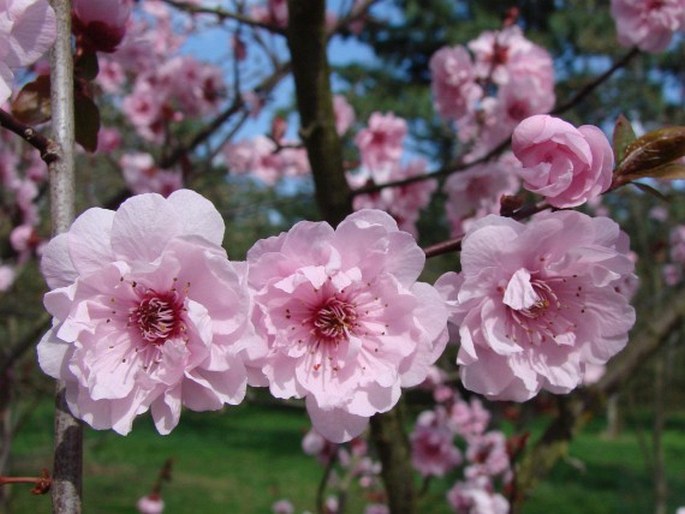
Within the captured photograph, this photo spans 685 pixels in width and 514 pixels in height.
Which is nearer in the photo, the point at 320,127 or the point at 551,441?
the point at 320,127

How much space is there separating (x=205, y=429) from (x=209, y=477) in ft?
20.2

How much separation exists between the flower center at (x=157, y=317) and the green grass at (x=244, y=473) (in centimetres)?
500

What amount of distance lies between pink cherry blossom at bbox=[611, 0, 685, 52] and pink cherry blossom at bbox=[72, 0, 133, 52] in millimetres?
1335

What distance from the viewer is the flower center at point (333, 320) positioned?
86 cm

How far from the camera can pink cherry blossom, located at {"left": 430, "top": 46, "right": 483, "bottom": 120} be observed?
2.42m

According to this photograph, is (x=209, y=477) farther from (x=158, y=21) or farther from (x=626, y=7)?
(x=626, y=7)

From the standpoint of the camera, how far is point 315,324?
87 centimetres

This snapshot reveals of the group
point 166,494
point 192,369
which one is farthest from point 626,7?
point 166,494

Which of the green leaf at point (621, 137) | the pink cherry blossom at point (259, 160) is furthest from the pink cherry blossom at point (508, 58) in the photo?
the pink cherry blossom at point (259, 160)

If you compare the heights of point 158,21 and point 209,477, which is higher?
point 158,21

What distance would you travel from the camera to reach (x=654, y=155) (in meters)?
Result: 0.81

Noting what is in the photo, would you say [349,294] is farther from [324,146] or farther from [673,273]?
[673,273]

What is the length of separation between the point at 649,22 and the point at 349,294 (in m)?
1.39

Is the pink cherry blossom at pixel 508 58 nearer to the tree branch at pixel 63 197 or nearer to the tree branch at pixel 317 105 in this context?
the tree branch at pixel 317 105
